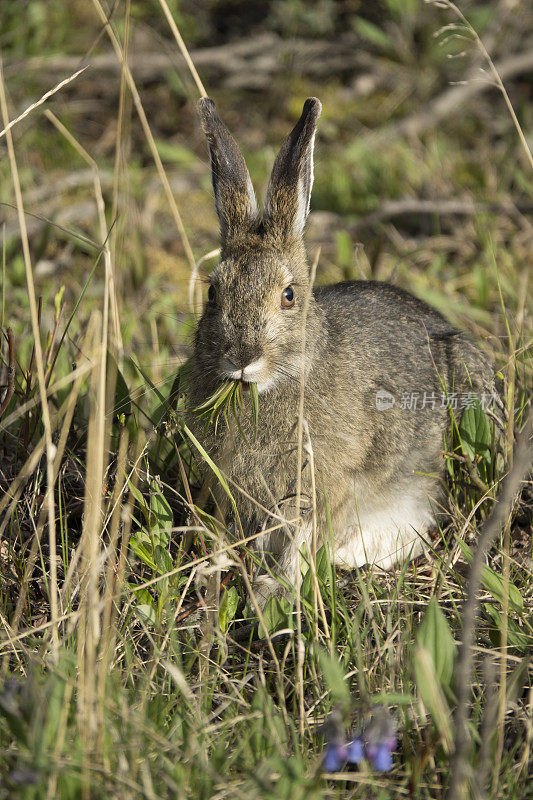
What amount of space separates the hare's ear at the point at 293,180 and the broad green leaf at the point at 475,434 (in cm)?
117

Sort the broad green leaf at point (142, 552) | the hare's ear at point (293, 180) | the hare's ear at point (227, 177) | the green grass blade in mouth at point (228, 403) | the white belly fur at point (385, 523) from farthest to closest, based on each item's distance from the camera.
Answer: the white belly fur at point (385, 523) → the hare's ear at point (227, 177) → the hare's ear at point (293, 180) → the green grass blade in mouth at point (228, 403) → the broad green leaf at point (142, 552)

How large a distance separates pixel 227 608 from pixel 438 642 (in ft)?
3.01

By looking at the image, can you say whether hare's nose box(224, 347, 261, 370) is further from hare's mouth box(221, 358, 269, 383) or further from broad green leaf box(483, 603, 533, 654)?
broad green leaf box(483, 603, 533, 654)

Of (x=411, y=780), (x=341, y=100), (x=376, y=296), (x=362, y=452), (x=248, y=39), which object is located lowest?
(x=411, y=780)

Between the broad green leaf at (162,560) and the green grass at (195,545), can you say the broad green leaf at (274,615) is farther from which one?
the broad green leaf at (162,560)

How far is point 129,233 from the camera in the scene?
607cm

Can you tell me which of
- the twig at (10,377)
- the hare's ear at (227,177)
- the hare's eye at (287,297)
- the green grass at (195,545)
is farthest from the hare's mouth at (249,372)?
the twig at (10,377)

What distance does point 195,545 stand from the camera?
3.57 meters

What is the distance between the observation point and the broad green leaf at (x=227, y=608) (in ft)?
10.5

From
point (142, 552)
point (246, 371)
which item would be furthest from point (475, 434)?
point (142, 552)

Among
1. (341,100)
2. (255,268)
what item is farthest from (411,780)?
(341,100)

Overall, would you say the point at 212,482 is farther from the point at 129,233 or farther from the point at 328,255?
the point at 328,255

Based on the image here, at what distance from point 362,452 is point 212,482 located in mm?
719

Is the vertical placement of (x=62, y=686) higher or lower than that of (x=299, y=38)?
lower
